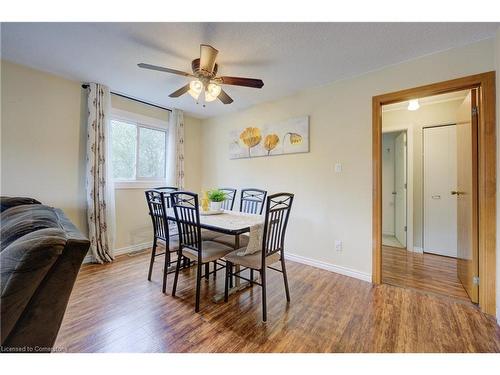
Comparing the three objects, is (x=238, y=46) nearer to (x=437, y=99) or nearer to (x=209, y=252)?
(x=209, y=252)

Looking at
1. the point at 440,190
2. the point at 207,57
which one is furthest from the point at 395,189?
the point at 207,57

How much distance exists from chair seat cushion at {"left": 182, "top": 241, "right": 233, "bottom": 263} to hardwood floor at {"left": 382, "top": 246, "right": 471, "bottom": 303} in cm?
184

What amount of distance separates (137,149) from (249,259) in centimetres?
273

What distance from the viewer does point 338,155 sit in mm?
2682

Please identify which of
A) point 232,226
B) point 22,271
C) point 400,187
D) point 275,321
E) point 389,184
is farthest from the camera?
point 389,184

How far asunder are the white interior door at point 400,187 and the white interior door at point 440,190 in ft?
1.06

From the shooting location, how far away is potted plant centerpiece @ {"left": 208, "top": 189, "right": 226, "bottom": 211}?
97.0 inches

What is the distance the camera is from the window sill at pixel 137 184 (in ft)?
10.7

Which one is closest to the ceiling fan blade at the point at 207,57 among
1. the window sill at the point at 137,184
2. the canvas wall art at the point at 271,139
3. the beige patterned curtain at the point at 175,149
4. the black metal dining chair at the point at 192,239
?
the black metal dining chair at the point at 192,239

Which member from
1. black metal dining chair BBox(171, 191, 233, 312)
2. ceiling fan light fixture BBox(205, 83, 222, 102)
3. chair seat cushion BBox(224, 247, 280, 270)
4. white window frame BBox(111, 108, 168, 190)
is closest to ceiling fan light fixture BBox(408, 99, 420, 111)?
ceiling fan light fixture BBox(205, 83, 222, 102)

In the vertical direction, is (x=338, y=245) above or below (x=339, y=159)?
below

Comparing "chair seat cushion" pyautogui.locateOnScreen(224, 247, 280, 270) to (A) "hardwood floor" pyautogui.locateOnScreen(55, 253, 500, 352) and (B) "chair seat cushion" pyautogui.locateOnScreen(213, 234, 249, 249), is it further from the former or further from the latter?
(A) "hardwood floor" pyautogui.locateOnScreen(55, 253, 500, 352)

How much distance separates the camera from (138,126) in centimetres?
349

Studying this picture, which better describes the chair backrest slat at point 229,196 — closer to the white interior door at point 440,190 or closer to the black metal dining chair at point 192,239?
the black metal dining chair at point 192,239
